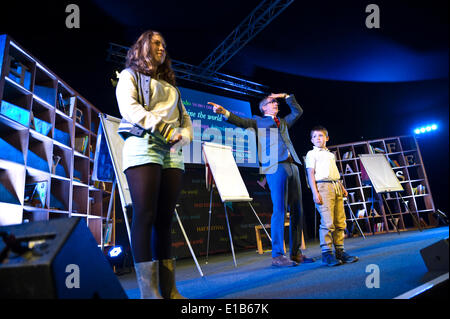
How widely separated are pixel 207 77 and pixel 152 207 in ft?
14.6

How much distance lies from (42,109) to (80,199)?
1.20 m

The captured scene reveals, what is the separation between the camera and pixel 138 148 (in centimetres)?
130

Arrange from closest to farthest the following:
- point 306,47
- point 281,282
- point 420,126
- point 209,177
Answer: point 281,282 < point 209,177 < point 306,47 < point 420,126

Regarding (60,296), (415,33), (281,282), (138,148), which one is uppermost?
(415,33)

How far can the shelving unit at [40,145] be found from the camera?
101 inches

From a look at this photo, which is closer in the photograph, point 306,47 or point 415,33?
point 415,33

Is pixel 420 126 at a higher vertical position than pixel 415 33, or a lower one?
lower

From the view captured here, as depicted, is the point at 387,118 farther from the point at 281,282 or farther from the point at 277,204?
the point at 281,282

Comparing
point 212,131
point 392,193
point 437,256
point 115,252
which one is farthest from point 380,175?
point 115,252

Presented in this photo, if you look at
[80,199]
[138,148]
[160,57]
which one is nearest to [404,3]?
[160,57]

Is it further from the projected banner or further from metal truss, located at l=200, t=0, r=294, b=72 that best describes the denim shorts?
metal truss, located at l=200, t=0, r=294, b=72

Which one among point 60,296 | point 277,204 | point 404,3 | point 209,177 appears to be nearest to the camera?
point 60,296

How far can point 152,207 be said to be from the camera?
1.26 meters

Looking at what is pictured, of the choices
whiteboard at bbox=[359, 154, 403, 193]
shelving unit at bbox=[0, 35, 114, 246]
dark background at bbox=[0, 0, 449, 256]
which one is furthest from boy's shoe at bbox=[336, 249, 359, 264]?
dark background at bbox=[0, 0, 449, 256]
